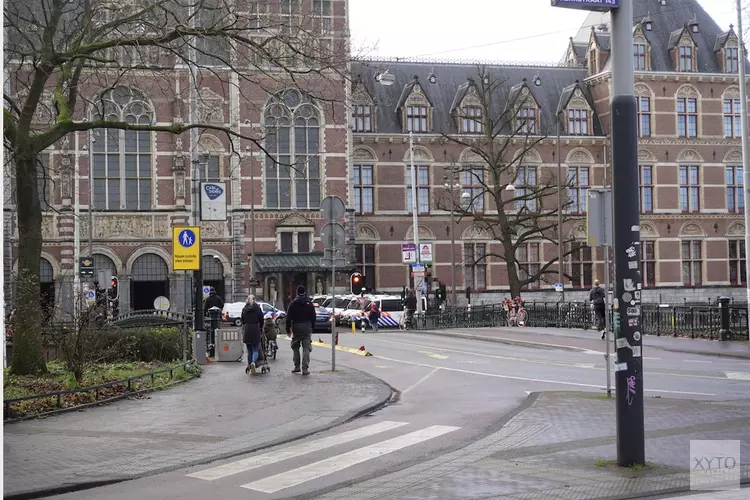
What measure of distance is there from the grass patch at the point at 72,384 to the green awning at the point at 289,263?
34504 mm

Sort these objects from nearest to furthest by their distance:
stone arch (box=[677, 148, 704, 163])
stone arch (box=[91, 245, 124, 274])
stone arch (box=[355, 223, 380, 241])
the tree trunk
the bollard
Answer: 1. the tree trunk
2. the bollard
3. stone arch (box=[91, 245, 124, 274])
4. stone arch (box=[355, 223, 380, 241])
5. stone arch (box=[677, 148, 704, 163])

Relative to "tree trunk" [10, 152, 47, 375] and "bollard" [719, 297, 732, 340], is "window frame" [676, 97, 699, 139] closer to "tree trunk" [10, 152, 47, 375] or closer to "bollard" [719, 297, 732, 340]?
"bollard" [719, 297, 732, 340]

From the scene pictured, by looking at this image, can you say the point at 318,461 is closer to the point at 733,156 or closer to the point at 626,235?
the point at 626,235

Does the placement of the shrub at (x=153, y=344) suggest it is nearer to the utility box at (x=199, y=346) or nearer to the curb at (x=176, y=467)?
the utility box at (x=199, y=346)

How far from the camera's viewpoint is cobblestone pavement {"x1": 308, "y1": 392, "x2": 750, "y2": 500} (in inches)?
331

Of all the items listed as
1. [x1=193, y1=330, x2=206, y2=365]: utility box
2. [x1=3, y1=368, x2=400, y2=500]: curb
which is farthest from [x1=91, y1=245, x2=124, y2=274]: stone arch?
[x1=3, y1=368, x2=400, y2=500]: curb

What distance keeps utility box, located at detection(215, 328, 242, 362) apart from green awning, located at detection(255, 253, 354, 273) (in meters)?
30.7

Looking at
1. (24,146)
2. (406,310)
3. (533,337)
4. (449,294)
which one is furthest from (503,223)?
(24,146)

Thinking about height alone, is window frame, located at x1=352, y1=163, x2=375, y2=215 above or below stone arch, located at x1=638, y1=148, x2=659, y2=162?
below

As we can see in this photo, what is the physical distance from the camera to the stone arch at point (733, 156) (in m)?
65.6

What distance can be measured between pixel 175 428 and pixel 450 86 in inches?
2154

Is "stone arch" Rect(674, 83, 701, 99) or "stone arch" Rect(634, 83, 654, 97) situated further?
"stone arch" Rect(674, 83, 701, 99)

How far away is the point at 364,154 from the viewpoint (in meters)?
62.2

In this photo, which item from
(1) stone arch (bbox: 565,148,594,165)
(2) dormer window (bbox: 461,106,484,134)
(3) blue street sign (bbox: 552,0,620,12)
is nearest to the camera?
(3) blue street sign (bbox: 552,0,620,12)
